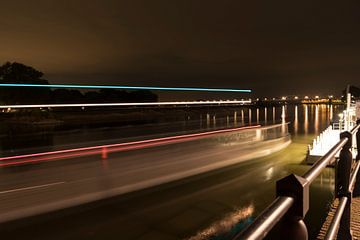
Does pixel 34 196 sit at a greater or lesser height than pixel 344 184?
lesser

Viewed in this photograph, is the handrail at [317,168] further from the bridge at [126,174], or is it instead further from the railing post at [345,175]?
the railing post at [345,175]

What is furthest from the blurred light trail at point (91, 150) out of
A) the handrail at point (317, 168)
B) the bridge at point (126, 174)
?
the handrail at point (317, 168)

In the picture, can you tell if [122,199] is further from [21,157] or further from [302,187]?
[302,187]

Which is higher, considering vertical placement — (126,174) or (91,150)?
(91,150)

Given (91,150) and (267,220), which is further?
(91,150)

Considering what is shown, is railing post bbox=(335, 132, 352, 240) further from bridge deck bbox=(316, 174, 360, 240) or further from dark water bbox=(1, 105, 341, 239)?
dark water bbox=(1, 105, 341, 239)

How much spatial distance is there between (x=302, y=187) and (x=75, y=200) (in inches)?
403

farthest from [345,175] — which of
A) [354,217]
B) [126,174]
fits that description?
[126,174]

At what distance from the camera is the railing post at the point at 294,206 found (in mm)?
1122

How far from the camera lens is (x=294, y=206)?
1140 mm

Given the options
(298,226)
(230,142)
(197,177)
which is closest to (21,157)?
(197,177)

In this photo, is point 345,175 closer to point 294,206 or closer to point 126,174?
point 294,206

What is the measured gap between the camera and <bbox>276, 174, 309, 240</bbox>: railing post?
112cm

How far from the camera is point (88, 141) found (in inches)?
504
